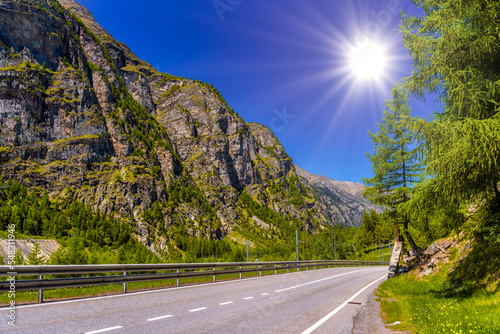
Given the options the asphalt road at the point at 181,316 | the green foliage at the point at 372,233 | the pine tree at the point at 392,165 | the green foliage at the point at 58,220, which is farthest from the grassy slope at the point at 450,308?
the green foliage at the point at 58,220

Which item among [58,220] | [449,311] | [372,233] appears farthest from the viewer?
[58,220]

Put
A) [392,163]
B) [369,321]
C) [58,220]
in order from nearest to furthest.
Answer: [369,321], [392,163], [58,220]

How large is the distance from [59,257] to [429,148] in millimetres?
15713

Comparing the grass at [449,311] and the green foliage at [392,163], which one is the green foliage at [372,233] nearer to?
the green foliage at [392,163]

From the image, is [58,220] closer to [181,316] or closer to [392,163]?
[392,163]

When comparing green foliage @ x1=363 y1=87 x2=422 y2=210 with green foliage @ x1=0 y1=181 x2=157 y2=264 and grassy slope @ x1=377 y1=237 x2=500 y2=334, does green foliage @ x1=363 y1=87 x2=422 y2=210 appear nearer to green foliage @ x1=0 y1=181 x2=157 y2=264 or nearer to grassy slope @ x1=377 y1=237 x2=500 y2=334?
grassy slope @ x1=377 y1=237 x2=500 y2=334

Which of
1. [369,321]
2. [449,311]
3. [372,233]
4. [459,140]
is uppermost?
[459,140]

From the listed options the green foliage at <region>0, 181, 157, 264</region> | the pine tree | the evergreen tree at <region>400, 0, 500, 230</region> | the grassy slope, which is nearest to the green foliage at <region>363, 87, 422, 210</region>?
the pine tree

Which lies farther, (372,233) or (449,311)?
(372,233)

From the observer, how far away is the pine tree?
20078 millimetres

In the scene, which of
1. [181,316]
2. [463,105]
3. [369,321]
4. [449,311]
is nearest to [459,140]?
[463,105]

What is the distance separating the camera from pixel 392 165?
20234 millimetres

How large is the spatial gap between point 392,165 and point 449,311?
1430 cm

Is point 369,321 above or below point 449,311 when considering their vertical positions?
below
